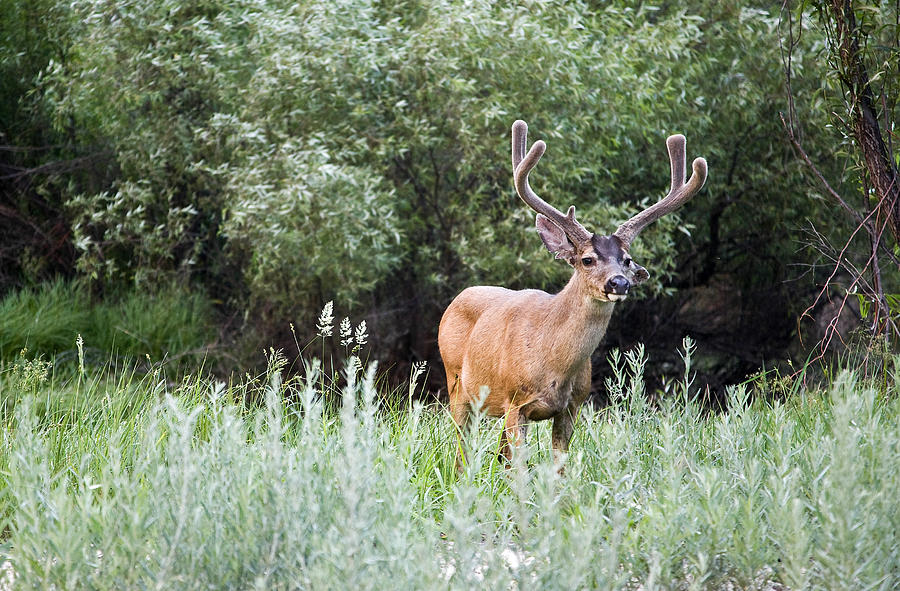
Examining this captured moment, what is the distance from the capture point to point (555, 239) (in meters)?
4.81

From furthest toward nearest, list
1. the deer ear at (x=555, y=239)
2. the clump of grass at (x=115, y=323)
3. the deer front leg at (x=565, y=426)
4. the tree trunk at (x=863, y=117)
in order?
the clump of grass at (x=115, y=323) → the tree trunk at (x=863, y=117) → the deer ear at (x=555, y=239) → the deer front leg at (x=565, y=426)

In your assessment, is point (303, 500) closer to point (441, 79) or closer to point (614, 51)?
point (441, 79)

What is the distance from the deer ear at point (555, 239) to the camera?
4676mm

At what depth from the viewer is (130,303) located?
10086 millimetres

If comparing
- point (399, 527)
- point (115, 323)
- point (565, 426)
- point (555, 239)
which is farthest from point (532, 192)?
point (115, 323)

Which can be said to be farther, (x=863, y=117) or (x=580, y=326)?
(x=863, y=117)

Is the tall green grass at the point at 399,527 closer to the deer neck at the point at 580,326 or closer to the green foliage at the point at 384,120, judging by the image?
the deer neck at the point at 580,326

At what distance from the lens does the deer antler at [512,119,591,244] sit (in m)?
4.62

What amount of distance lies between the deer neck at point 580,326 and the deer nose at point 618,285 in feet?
0.56

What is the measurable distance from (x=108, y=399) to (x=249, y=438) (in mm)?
716

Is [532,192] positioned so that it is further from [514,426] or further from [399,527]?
[399,527]

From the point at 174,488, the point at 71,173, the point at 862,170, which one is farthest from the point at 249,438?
the point at 71,173

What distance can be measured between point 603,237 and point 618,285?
33 centimetres

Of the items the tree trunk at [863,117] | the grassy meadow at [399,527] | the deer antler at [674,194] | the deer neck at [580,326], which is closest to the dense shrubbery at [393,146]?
the tree trunk at [863,117]
